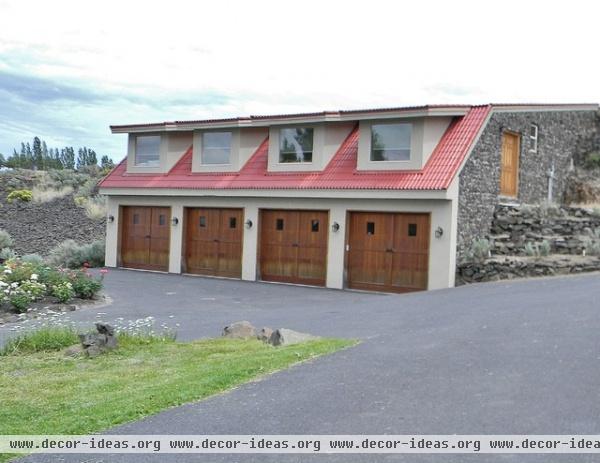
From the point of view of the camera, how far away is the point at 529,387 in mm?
7539

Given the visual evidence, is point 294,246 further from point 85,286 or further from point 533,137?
point 533,137

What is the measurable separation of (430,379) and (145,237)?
19.5m

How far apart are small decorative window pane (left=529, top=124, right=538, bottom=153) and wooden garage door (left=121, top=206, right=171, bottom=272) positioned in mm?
12856

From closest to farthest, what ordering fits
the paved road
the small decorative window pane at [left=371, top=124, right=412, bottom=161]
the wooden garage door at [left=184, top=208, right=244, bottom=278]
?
1. the paved road
2. the small decorative window pane at [left=371, top=124, right=412, bottom=161]
3. the wooden garage door at [left=184, top=208, right=244, bottom=278]

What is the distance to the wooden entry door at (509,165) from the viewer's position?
72.9ft

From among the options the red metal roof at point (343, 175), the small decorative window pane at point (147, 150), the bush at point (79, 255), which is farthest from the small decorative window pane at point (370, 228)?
the bush at point (79, 255)

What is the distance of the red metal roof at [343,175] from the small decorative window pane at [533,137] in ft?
12.7

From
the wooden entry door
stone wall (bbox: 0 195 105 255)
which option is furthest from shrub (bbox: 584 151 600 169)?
stone wall (bbox: 0 195 105 255)

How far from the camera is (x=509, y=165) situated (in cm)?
2266

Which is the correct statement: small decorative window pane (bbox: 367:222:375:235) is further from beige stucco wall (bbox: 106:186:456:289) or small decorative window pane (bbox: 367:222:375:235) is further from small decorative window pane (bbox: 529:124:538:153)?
small decorative window pane (bbox: 529:124:538:153)

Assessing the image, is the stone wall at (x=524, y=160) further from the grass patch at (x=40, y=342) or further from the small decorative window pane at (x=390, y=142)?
the grass patch at (x=40, y=342)

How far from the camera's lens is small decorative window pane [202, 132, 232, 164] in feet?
80.5

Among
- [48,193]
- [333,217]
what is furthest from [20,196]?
[333,217]

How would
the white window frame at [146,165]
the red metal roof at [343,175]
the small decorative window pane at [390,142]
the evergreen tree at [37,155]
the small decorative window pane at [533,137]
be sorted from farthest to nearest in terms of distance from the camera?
the evergreen tree at [37,155]
the white window frame at [146,165]
the small decorative window pane at [533,137]
the small decorative window pane at [390,142]
the red metal roof at [343,175]
